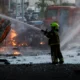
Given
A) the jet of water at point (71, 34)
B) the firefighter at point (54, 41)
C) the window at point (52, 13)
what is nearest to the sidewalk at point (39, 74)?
the firefighter at point (54, 41)

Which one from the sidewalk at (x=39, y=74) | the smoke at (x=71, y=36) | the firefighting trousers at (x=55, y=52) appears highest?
the sidewalk at (x=39, y=74)

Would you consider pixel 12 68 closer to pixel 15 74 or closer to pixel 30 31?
pixel 15 74

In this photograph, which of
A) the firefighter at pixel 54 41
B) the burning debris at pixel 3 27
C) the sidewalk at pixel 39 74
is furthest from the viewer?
the burning debris at pixel 3 27

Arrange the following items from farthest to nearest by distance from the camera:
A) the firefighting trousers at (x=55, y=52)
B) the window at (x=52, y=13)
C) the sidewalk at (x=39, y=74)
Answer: the window at (x=52, y=13), the firefighting trousers at (x=55, y=52), the sidewalk at (x=39, y=74)

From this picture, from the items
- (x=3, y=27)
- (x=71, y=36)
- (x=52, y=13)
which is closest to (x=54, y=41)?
(x=3, y=27)

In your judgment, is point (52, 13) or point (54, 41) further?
point (52, 13)

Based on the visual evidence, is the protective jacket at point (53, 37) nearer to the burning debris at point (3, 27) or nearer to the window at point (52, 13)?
the burning debris at point (3, 27)

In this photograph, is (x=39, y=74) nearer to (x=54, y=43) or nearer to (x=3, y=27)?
(x=54, y=43)

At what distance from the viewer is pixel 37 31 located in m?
20.2

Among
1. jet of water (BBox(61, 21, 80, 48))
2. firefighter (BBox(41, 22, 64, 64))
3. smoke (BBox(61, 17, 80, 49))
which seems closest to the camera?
firefighter (BBox(41, 22, 64, 64))

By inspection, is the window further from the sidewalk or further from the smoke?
the sidewalk

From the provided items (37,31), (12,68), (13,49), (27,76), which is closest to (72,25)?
(37,31)

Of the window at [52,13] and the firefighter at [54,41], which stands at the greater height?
the firefighter at [54,41]

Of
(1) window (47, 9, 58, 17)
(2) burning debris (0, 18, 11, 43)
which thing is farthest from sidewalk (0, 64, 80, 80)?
(1) window (47, 9, 58, 17)
